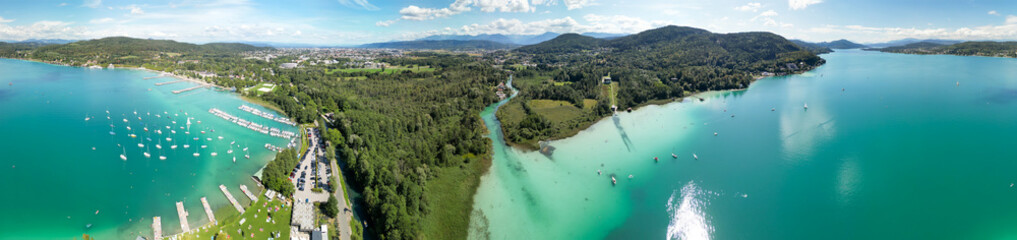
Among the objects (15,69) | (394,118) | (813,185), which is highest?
(15,69)

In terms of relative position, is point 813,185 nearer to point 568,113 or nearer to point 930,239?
point 930,239

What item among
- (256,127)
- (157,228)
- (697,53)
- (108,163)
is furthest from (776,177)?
(697,53)

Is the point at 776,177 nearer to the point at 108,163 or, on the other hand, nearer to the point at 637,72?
the point at 637,72

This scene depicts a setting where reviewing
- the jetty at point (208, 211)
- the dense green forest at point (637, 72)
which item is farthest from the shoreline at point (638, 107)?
the jetty at point (208, 211)

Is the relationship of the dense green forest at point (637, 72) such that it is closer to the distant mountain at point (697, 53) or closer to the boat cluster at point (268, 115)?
the distant mountain at point (697, 53)

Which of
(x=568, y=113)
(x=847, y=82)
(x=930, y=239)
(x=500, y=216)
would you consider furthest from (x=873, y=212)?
(x=847, y=82)

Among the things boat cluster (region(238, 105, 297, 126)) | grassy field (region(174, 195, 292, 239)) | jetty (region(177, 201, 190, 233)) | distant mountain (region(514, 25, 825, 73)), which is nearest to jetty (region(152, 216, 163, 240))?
jetty (region(177, 201, 190, 233))
